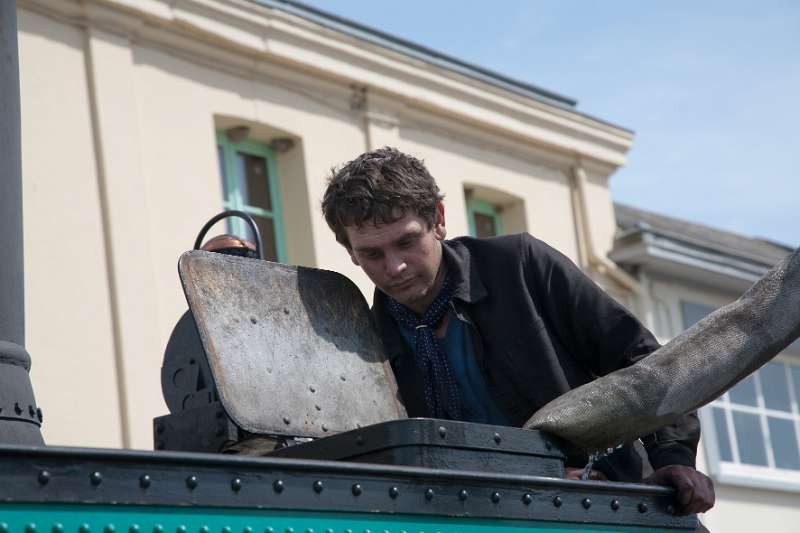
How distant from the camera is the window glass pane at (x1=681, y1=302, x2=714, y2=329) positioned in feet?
54.7

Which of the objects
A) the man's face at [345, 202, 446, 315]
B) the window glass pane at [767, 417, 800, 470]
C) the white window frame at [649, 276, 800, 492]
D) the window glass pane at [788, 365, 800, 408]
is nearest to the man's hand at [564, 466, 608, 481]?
the man's face at [345, 202, 446, 315]

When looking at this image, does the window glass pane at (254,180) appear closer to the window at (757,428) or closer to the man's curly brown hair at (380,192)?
the window at (757,428)

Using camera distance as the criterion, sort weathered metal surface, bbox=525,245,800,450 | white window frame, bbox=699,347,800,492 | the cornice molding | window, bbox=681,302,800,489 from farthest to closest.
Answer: window, bbox=681,302,800,489, white window frame, bbox=699,347,800,492, the cornice molding, weathered metal surface, bbox=525,245,800,450

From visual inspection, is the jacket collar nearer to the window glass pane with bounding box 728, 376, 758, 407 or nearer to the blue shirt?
the blue shirt

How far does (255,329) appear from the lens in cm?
394

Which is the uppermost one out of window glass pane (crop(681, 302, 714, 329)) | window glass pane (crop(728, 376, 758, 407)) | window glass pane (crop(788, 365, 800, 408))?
window glass pane (crop(681, 302, 714, 329))

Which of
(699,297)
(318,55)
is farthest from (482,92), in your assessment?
(699,297)

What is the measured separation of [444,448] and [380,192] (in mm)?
848

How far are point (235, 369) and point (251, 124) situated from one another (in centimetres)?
947

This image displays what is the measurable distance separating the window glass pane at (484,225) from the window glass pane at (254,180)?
274 centimetres

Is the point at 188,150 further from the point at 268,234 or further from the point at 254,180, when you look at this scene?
the point at 268,234

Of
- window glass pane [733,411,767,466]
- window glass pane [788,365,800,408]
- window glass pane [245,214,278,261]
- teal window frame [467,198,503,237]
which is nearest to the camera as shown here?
window glass pane [245,214,278,261]

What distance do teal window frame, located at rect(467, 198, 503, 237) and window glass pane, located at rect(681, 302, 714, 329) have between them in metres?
2.36

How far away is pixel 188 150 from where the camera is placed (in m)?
12.5
